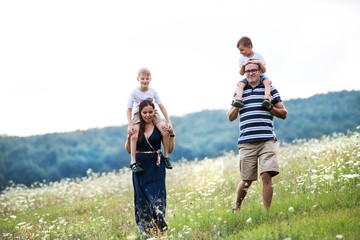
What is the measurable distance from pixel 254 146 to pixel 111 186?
7761 millimetres

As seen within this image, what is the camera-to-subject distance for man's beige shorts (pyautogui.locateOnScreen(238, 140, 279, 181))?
4.66 m

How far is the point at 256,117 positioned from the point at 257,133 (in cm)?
23

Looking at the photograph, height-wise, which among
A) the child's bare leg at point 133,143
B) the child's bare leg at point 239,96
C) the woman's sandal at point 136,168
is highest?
the child's bare leg at point 239,96

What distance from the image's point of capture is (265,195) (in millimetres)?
4668

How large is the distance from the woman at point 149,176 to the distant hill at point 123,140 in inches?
499

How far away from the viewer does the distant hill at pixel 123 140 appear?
1956 centimetres

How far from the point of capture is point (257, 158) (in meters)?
4.89

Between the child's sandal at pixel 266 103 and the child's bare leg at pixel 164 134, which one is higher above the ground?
the child's sandal at pixel 266 103

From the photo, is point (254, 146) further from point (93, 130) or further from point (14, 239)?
point (93, 130)

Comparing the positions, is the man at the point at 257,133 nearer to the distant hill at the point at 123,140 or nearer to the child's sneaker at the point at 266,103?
the child's sneaker at the point at 266,103

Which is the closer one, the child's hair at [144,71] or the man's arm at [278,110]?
the man's arm at [278,110]

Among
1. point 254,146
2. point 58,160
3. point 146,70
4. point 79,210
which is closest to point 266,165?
point 254,146

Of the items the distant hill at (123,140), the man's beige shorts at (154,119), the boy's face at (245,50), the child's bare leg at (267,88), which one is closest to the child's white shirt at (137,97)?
the man's beige shorts at (154,119)

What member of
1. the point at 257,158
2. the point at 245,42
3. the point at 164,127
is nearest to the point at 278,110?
the point at 257,158
